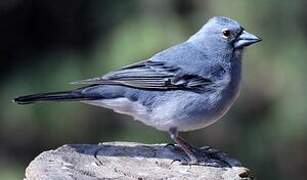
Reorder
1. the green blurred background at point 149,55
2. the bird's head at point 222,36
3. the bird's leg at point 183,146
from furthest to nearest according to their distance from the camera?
1. the green blurred background at point 149,55
2. the bird's head at point 222,36
3. the bird's leg at point 183,146

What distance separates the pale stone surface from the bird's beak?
0.66 meters

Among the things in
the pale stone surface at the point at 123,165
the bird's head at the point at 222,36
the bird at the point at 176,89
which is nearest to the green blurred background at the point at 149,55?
the bird's head at the point at 222,36

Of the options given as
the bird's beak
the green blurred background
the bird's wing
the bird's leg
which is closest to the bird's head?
the bird's beak

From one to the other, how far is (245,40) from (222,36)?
0.15 m

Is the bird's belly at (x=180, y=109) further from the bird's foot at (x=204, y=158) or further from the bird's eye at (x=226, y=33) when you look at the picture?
the bird's eye at (x=226, y=33)

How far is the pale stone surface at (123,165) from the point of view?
5.21 meters

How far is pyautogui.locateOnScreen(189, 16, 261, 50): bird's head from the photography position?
600cm

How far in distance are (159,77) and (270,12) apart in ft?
8.13

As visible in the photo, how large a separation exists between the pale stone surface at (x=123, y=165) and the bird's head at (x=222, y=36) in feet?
2.16

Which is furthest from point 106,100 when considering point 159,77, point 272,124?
point 272,124

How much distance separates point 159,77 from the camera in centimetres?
588

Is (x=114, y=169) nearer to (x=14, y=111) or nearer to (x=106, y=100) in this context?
(x=106, y=100)

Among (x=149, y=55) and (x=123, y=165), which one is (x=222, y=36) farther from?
(x=149, y=55)

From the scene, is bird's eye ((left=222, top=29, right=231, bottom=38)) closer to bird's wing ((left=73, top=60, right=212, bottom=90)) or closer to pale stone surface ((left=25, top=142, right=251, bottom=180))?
bird's wing ((left=73, top=60, right=212, bottom=90))
